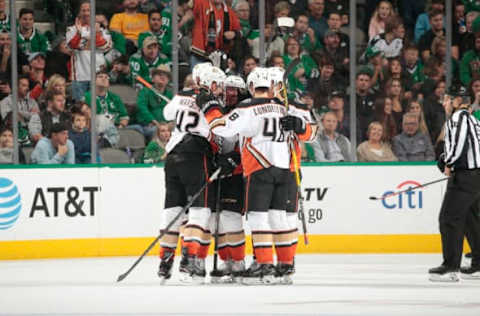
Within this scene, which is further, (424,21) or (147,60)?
(424,21)

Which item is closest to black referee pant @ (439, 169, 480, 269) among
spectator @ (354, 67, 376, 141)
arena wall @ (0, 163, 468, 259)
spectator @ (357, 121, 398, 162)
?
→ arena wall @ (0, 163, 468, 259)

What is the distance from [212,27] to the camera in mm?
11875

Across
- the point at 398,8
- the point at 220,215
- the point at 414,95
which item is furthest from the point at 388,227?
the point at 220,215

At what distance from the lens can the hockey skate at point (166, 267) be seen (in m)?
8.30

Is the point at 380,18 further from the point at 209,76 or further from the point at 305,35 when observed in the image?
the point at 209,76

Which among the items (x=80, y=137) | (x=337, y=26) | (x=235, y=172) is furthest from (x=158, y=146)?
(x=235, y=172)

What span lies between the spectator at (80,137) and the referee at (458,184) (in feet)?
13.2

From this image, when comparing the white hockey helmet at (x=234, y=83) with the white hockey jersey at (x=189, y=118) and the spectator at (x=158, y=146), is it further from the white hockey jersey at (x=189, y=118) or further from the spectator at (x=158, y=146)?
the spectator at (x=158, y=146)

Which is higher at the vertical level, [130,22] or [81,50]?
[130,22]

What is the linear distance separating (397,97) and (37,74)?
369 cm

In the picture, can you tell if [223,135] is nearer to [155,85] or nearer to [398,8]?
[155,85]

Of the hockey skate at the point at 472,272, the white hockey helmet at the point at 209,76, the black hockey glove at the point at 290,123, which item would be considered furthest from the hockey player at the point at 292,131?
the hockey skate at the point at 472,272

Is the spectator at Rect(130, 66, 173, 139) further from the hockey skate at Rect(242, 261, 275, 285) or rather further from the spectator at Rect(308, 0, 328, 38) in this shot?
the hockey skate at Rect(242, 261, 275, 285)

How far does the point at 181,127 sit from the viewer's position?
825cm
